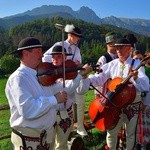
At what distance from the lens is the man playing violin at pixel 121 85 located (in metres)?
5.63

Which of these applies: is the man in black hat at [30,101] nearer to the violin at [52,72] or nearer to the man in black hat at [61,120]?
the violin at [52,72]

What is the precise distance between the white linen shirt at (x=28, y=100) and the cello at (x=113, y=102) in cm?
161

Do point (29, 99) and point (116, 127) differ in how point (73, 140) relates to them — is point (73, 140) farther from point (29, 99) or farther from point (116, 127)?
point (29, 99)

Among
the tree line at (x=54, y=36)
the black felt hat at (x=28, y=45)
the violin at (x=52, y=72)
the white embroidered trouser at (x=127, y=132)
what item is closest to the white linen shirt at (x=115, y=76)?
the white embroidered trouser at (x=127, y=132)

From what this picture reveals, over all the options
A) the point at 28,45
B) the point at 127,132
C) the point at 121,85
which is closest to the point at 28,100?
the point at 28,45

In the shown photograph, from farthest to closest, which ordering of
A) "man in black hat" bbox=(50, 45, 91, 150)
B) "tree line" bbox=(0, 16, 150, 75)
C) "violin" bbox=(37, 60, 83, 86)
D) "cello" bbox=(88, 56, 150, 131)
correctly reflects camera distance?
"tree line" bbox=(0, 16, 150, 75) < "cello" bbox=(88, 56, 150, 131) < "man in black hat" bbox=(50, 45, 91, 150) < "violin" bbox=(37, 60, 83, 86)

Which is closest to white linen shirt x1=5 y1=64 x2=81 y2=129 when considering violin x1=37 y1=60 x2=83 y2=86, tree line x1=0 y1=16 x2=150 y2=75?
violin x1=37 y1=60 x2=83 y2=86

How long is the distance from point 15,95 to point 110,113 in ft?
7.32

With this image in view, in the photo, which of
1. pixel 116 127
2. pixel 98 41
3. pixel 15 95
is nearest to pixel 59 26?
pixel 15 95

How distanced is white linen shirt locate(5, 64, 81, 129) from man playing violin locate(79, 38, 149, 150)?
1554mm

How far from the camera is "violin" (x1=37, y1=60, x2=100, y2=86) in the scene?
14.4 ft

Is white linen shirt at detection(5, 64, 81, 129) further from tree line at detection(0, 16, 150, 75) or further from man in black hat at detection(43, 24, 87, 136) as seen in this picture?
tree line at detection(0, 16, 150, 75)

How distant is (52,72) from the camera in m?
4.63

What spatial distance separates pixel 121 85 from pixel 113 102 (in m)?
0.31
